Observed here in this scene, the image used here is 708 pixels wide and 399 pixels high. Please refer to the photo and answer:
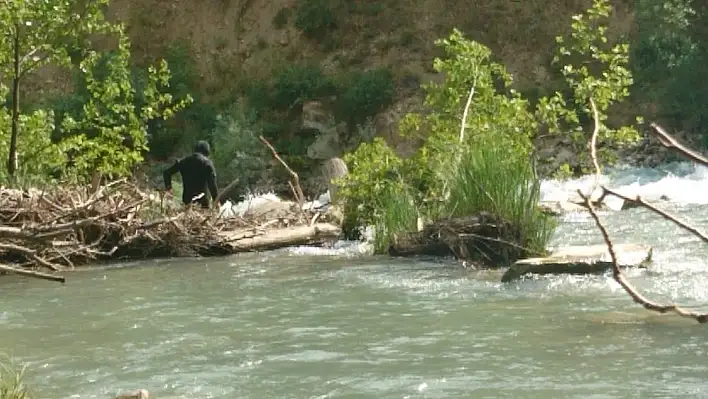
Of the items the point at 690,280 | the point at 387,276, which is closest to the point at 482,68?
the point at 387,276

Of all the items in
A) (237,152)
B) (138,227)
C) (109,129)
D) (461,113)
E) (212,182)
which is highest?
(461,113)

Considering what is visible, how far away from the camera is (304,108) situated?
3030cm

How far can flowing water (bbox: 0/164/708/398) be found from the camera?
682 cm

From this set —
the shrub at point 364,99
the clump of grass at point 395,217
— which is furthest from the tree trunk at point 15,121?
the shrub at point 364,99

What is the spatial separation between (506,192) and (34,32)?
743cm

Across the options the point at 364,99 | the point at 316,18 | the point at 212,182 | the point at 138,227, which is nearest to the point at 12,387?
the point at 138,227

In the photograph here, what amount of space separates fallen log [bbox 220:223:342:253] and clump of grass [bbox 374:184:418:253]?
4.75 ft

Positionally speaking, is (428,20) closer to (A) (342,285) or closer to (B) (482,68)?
(B) (482,68)

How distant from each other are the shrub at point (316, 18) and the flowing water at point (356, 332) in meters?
20.6

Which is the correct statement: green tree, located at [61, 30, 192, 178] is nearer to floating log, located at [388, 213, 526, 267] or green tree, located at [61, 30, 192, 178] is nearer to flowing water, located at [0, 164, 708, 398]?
flowing water, located at [0, 164, 708, 398]

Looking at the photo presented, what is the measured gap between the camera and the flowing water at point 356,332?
6816 millimetres


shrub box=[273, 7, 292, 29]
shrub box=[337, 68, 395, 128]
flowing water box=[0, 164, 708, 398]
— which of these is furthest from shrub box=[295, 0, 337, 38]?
flowing water box=[0, 164, 708, 398]

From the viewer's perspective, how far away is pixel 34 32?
15.9 meters

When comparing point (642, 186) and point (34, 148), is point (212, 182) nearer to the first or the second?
point (34, 148)
